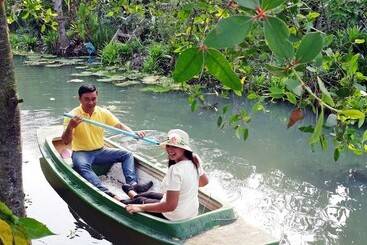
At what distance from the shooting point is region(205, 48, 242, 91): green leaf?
69 cm

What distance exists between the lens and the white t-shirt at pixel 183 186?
130 inches

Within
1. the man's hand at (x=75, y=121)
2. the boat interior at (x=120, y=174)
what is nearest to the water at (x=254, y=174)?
the boat interior at (x=120, y=174)

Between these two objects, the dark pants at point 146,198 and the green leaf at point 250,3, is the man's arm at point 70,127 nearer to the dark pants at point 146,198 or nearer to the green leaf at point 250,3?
the dark pants at point 146,198

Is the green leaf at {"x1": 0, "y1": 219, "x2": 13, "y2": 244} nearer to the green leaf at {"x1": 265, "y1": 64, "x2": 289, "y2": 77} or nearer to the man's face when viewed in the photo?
the green leaf at {"x1": 265, "y1": 64, "x2": 289, "y2": 77}

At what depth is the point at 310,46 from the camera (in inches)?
28.5

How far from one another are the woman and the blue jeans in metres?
1.06

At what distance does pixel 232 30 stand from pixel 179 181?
272 cm

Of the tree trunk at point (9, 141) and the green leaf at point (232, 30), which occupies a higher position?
the green leaf at point (232, 30)

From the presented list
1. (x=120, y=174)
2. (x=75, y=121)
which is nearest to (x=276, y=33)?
(x=75, y=121)

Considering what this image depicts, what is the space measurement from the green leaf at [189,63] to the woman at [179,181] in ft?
8.27

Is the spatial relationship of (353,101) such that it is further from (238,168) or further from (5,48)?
(238,168)

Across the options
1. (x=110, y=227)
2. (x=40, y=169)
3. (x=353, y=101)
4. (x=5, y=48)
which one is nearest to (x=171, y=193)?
(x=110, y=227)

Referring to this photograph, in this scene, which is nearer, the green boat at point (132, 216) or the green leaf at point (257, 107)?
the green leaf at point (257, 107)

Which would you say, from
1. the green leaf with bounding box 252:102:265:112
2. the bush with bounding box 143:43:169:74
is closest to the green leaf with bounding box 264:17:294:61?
the green leaf with bounding box 252:102:265:112
